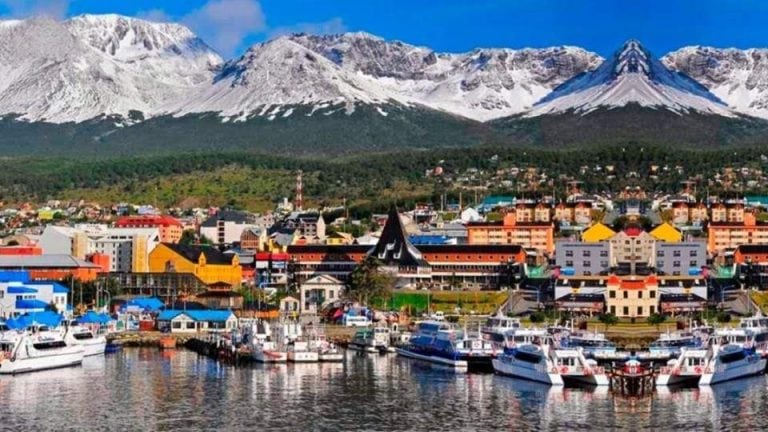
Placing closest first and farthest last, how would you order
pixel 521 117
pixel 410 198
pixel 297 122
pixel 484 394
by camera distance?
pixel 484 394 < pixel 410 198 < pixel 297 122 < pixel 521 117

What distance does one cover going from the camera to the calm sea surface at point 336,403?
124ft

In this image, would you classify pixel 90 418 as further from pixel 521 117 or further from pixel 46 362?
pixel 521 117

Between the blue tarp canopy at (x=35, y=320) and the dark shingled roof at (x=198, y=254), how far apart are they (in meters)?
20.7

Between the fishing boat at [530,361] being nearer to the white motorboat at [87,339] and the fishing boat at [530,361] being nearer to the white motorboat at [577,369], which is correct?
the white motorboat at [577,369]

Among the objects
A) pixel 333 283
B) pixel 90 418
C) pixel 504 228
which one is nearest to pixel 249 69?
pixel 504 228

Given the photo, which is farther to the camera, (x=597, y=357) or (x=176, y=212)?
(x=176, y=212)

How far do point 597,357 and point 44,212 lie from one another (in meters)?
71.1

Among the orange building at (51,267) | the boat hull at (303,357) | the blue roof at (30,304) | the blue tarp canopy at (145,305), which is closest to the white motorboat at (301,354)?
the boat hull at (303,357)

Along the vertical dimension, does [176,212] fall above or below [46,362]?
above

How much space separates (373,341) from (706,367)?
14631 mm

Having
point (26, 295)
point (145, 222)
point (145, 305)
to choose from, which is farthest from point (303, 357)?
point (145, 222)

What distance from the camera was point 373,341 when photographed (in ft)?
187

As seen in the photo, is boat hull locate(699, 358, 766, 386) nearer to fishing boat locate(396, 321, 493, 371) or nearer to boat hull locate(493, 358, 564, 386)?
boat hull locate(493, 358, 564, 386)

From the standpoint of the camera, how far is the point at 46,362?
49.7m
